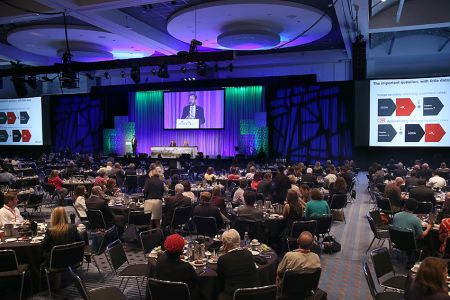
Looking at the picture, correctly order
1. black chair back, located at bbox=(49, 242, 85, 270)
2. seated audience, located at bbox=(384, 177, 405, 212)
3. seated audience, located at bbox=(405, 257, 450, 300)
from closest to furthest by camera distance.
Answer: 1. seated audience, located at bbox=(405, 257, 450, 300)
2. black chair back, located at bbox=(49, 242, 85, 270)
3. seated audience, located at bbox=(384, 177, 405, 212)

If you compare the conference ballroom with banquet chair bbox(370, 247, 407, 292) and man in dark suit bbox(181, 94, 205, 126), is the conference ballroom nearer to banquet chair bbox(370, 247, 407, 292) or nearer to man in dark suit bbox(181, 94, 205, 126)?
banquet chair bbox(370, 247, 407, 292)

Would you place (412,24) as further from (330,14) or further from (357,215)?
(357,215)

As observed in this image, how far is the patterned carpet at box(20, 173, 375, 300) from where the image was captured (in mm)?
6312

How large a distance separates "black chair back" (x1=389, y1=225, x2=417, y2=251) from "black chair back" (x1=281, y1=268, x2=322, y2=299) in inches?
96.1

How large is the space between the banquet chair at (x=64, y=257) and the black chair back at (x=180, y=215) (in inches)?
108

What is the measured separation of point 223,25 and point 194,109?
35.8 feet

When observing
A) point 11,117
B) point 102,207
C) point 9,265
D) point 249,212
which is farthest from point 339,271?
point 11,117

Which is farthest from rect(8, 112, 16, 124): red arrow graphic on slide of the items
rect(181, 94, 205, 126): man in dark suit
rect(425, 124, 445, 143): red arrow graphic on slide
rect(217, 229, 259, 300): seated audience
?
rect(217, 229, 259, 300): seated audience

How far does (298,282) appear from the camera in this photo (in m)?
4.71

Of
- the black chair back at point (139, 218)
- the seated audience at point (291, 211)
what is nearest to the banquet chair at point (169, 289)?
the seated audience at point (291, 211)

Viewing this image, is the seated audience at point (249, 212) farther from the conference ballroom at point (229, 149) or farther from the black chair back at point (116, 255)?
the black chair back at point (116, 255)

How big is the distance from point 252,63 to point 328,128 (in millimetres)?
5669

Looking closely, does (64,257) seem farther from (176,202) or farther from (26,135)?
(26,135)

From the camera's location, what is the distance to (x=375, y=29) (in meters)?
15.6
